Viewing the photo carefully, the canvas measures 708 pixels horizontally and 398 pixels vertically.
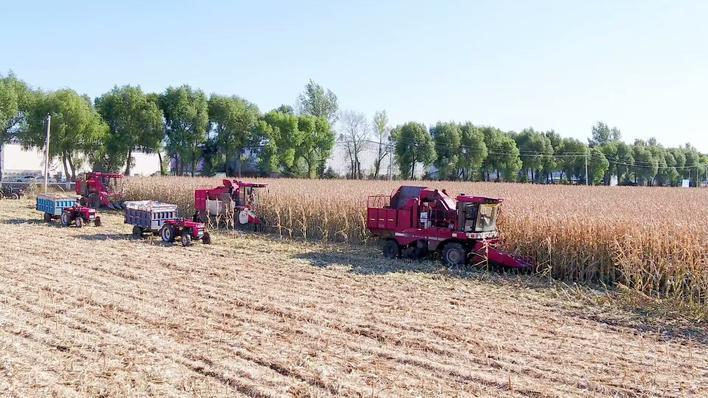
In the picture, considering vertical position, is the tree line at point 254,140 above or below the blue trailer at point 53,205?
above

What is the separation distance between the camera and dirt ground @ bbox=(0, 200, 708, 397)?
594 cm

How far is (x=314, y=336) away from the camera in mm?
7527

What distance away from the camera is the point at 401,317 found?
863 centimetres

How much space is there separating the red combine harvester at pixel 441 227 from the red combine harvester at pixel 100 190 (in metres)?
16.3

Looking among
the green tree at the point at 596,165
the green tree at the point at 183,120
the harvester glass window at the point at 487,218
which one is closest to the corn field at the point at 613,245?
the harvester glass window at the point at 487,218

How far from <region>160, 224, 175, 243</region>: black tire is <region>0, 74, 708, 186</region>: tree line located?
30.5m

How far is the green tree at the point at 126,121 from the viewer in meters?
48.5

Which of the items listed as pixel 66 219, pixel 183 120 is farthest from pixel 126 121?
pixel 66 219

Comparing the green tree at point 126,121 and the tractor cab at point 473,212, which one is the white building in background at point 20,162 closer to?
the green tree at point 126,121

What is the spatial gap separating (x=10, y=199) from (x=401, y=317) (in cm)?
2901

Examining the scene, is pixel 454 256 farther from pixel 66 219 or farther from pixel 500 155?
pixel 500 155

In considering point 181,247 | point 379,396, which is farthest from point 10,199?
point 379,396

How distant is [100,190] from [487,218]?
1959cm

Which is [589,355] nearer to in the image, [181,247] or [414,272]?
[414,272]
